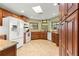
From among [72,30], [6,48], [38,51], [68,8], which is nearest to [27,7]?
[38,51]

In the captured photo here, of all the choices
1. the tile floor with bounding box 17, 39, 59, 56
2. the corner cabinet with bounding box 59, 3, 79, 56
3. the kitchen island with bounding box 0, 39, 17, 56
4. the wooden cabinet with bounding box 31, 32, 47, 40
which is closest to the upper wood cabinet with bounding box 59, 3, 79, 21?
the corner cabinet with bounding box 59, 3, 79, 56

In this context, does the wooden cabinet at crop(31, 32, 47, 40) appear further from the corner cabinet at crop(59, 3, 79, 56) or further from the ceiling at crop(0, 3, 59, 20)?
the corner cabinet at crop(59, 3, 79, 56)

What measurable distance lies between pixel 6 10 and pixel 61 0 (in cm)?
354

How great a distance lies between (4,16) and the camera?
151 inches

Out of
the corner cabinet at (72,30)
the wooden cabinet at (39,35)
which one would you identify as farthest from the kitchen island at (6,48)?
the wooden cabinet at (39,35)

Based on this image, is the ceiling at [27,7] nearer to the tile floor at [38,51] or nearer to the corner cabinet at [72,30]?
the tile floor at [38,51]

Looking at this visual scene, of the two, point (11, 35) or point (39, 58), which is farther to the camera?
point (11, 35)

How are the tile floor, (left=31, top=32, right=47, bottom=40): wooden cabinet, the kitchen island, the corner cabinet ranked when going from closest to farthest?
the corner cabinet < the kitchen island < the tile floor < (left=31, top=32, right=47, bottom=40): wooden cabinet

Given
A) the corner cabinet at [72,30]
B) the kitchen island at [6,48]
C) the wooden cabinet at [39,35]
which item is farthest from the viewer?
the wooden cabinet at [39,35]

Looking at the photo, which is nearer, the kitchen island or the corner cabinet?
the corner cabinet

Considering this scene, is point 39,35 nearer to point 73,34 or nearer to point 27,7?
point 27,7

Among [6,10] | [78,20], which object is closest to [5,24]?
[6,10]

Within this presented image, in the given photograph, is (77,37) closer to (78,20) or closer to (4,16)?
(78,20)

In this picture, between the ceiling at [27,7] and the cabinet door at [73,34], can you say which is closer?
the cabinet door at [73,34]
